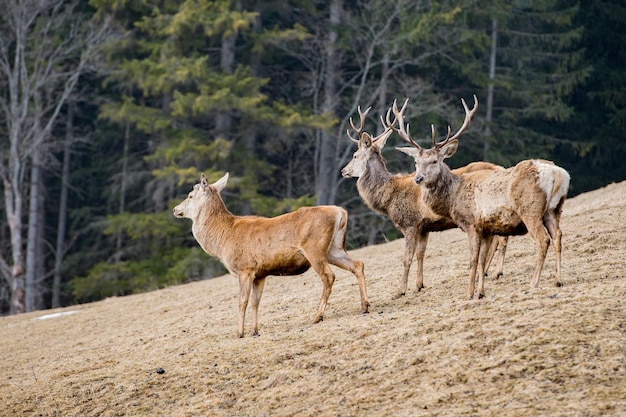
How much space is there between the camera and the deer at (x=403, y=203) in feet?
39.7

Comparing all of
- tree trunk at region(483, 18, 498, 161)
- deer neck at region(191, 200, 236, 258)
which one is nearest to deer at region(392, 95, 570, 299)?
deer neck at region(191, 200, 236, 258)

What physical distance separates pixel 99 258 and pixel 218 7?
10.3m

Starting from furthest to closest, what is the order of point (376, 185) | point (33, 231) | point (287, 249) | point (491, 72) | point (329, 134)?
point (491, 72) → point (33, 231) → point (329, 134) → point (376, 185) → point (287, 249)

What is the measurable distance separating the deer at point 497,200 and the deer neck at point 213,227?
8.10ft

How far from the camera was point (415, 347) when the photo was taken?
9.30 metres

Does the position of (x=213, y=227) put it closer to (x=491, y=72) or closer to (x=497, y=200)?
(x=497, y=200)

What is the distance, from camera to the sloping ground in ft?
26.7

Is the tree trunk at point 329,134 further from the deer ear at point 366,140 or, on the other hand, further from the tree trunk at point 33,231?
the deer ear at point 366,140

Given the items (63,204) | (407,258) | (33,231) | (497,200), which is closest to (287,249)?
(407,258)

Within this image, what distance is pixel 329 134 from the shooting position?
96.0 feet

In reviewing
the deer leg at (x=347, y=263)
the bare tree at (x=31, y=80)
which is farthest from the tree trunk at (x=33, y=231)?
the deer leg at (x=347, y=263)

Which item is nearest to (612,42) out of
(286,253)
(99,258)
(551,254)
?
(99,258)

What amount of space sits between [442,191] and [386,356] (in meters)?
2.70

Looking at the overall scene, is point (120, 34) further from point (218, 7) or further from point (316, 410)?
point (316, 410)
